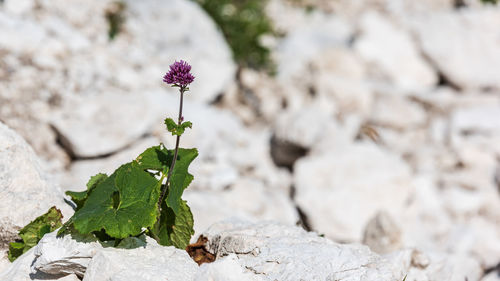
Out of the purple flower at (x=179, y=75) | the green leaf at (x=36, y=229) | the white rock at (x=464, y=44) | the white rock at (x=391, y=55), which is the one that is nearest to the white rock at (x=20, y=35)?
the green leaf at (x=36, y=229)

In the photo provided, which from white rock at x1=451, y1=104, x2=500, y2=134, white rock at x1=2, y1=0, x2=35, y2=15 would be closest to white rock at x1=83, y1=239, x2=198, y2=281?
white rock at x1=2, y1=0, x2=35, y2=15

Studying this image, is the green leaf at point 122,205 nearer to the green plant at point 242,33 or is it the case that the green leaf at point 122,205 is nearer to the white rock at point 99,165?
the white rock at point 99,165

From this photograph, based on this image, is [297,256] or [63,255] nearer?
[63,255]

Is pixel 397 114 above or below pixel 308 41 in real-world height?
below

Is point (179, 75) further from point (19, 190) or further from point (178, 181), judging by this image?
point (19, 190)

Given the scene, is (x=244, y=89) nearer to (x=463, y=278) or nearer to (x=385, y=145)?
(x=385, y=145)

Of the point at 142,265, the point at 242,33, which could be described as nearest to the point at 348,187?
the point at 242,33
